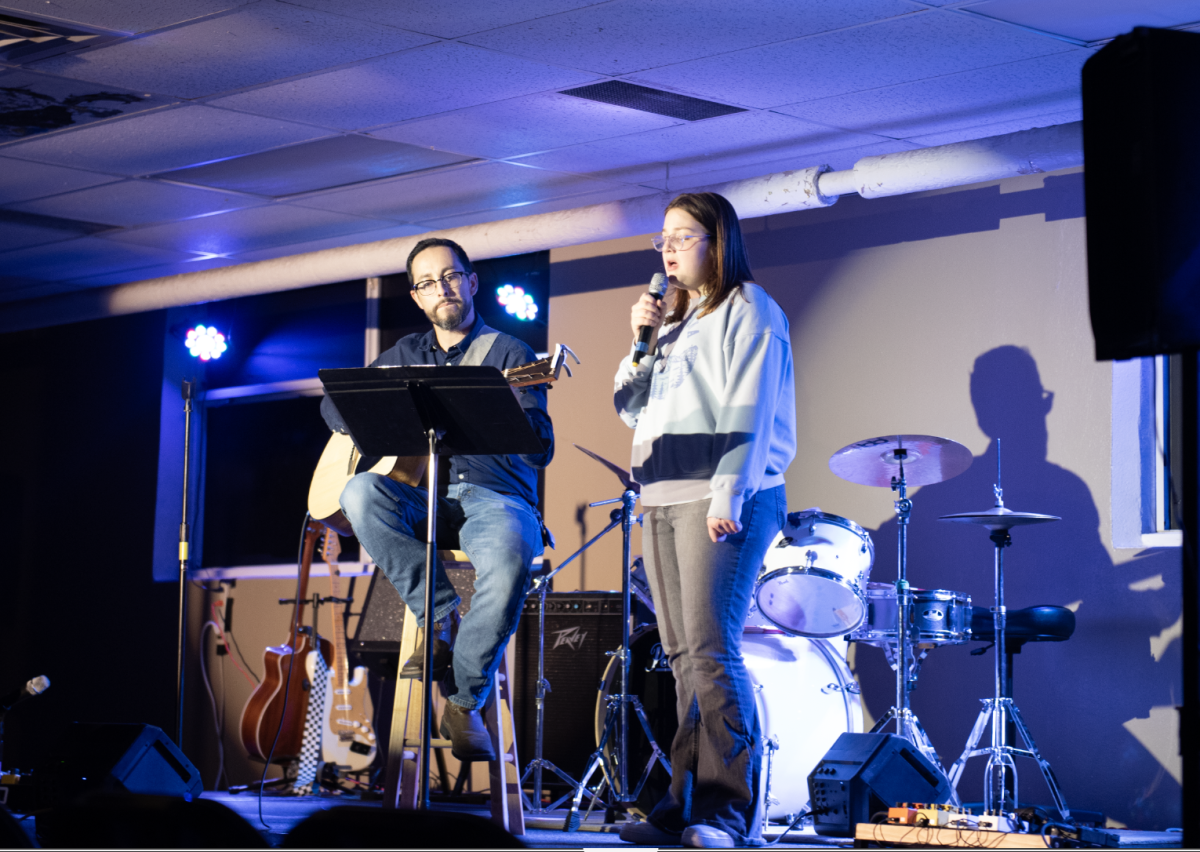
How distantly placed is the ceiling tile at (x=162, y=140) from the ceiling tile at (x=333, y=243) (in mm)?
1277

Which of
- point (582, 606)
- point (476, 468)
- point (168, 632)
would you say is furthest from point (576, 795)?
point (168, 632)

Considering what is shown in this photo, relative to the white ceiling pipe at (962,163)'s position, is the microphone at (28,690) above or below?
below

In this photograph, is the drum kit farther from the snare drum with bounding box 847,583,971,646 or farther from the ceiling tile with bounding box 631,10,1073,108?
the ceiling tile with bounding box 631,10,1073,108

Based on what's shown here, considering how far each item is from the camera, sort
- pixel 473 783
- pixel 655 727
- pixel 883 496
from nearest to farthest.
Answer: pixel 655 727, pixel 883 496, pixel 473 783

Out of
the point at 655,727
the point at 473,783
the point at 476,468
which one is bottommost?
the point at 473,783

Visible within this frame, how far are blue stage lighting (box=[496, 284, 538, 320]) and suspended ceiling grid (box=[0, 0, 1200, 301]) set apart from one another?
0.39 meters

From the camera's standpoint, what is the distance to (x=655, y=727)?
5207 millimetres

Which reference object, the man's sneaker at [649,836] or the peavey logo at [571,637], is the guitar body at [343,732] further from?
the man's sneaker at [649,836]

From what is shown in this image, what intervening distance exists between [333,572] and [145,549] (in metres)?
1.70

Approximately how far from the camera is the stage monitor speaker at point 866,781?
12.8ft

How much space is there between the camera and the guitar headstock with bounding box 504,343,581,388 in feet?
11.4

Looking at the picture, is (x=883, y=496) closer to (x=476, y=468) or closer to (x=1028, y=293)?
(x=1028, y=293)

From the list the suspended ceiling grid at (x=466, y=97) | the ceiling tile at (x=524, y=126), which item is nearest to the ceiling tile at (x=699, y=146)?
the suspended ceiling grid at (x=466, y=97)

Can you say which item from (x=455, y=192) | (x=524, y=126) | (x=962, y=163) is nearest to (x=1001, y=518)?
(x=962, y=163)
